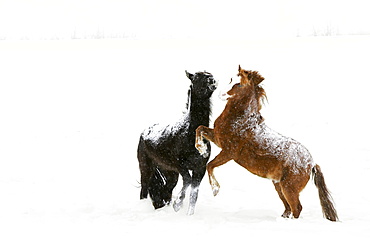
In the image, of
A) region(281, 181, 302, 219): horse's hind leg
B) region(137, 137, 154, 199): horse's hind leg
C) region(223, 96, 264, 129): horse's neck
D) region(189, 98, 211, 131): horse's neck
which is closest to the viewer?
region(281, 181, 302, 219): horse's hind leg

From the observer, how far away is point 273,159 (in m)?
4.38

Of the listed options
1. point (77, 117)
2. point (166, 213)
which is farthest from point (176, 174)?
point (77, 117)

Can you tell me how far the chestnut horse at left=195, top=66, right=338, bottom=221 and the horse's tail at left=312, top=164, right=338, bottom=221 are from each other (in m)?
0.04

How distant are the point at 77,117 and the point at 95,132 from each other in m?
0.79

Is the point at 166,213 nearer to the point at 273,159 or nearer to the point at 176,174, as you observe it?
the point at 176,174

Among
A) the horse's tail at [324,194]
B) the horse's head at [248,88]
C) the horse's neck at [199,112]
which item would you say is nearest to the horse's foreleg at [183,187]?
the horse's neck at [199,112]

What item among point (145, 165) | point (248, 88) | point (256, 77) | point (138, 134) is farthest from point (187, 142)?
point (138, 134)

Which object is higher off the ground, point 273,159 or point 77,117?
point 77,117

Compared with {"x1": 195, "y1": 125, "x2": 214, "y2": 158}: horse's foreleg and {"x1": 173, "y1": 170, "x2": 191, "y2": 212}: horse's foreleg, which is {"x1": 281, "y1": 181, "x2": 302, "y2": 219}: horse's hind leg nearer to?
{"x1": 195, "y1": 125, "x2": 214, "y2": 158}: horse's foreleg

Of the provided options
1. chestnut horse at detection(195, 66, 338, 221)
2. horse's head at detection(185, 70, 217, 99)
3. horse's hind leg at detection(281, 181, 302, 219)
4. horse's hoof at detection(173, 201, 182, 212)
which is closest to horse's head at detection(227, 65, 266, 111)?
chestnut horse at detection(195, 66, 338, 221)

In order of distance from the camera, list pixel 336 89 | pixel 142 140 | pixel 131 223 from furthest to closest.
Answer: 1. pixel 336 89
2. pixel 142 140
3. pixel 131 223

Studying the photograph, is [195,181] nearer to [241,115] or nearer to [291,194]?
[241,115]

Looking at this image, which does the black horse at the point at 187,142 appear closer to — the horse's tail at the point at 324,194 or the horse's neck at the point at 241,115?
the horse's neck at the point at 241,115

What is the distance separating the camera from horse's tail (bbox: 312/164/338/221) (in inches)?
178
